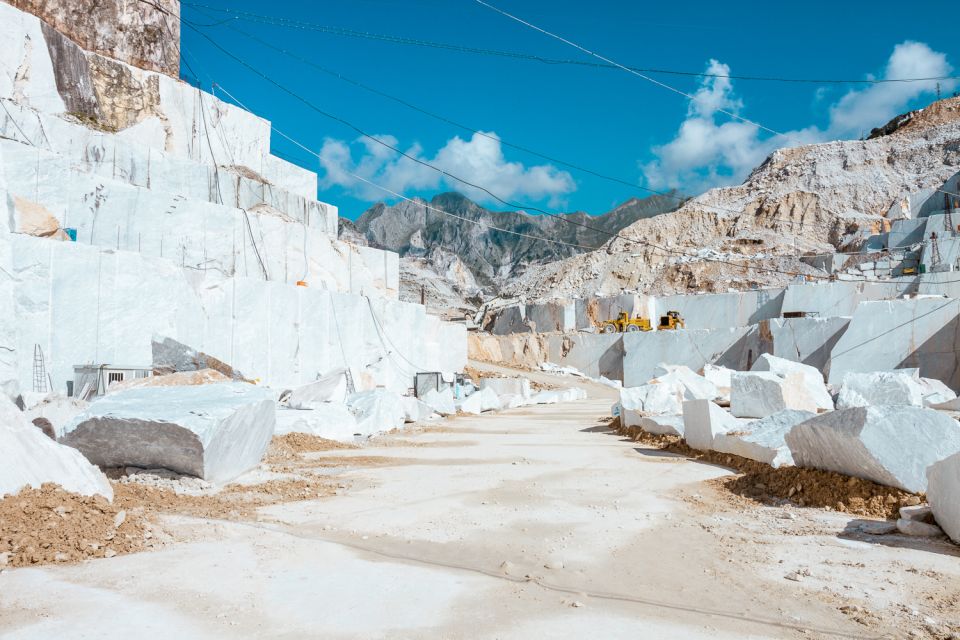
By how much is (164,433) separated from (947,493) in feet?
18.4

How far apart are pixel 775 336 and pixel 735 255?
1978 centimetres

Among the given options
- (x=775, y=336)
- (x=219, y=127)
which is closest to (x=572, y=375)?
(x=775, y=336)

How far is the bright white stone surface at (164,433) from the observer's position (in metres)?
5.75

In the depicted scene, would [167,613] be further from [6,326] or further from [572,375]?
[572,375]

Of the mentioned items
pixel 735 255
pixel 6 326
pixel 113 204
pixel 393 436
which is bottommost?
pixel 393 436

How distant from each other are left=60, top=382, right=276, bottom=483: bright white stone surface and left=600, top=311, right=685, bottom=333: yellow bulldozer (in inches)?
1110

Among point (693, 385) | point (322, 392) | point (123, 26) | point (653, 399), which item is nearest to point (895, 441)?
point (653, 399)

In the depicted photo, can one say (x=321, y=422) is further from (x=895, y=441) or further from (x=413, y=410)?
(x=895, y=441)

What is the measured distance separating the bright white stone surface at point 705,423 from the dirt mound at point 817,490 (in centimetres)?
96

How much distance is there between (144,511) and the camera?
486cm

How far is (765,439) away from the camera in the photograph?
713 cm

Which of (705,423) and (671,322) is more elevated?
(671,322)

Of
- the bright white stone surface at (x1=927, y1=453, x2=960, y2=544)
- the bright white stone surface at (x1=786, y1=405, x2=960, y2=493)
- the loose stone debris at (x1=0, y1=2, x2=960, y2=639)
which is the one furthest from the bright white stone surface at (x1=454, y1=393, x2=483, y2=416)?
the bright white stone surface at (x1=927, y1=453, x2=960, y2=544)

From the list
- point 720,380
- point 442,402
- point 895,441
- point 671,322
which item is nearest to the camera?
point 895,441
